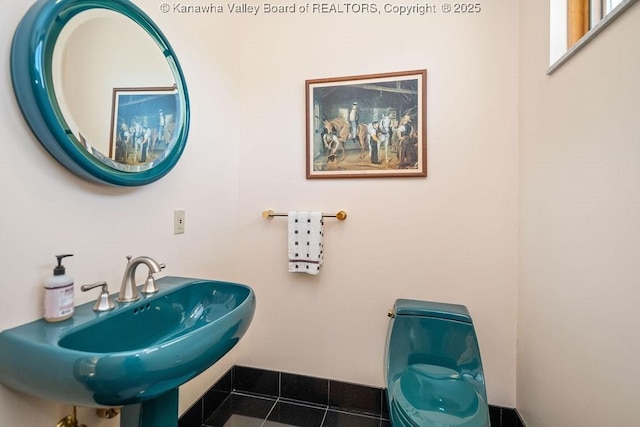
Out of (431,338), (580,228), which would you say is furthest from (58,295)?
(580,228)

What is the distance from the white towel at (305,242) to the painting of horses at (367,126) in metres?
0.26

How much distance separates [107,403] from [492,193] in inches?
65.1

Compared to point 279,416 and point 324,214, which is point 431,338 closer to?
point 324,214

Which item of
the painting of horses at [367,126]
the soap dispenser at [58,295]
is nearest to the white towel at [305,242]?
the painting of horses at [367,126]

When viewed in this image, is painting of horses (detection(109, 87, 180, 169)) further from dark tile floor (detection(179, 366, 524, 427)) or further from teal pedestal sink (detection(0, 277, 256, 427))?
dark tile floor (detection(179, 366, 524, 427))

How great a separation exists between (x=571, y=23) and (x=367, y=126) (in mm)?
876

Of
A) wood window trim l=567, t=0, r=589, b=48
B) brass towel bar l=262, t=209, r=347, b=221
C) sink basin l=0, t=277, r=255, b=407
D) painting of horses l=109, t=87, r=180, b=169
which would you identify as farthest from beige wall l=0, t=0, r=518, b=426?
wood window trim l=567, t=0, r=589, b=48

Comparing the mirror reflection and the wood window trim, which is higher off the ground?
the wood window trim

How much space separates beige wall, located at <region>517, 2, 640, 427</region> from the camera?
2.36ft

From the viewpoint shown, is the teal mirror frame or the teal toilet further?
the teal toilet

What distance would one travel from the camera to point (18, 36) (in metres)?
0.74

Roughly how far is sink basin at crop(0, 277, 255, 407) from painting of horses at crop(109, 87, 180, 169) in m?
0.53

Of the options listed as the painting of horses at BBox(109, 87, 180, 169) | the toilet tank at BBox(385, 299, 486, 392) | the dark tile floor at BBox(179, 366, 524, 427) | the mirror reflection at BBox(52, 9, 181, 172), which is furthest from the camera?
the dark tile floor at BBox(179, 366, 524, 427)

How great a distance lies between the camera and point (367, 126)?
60.7 inches
